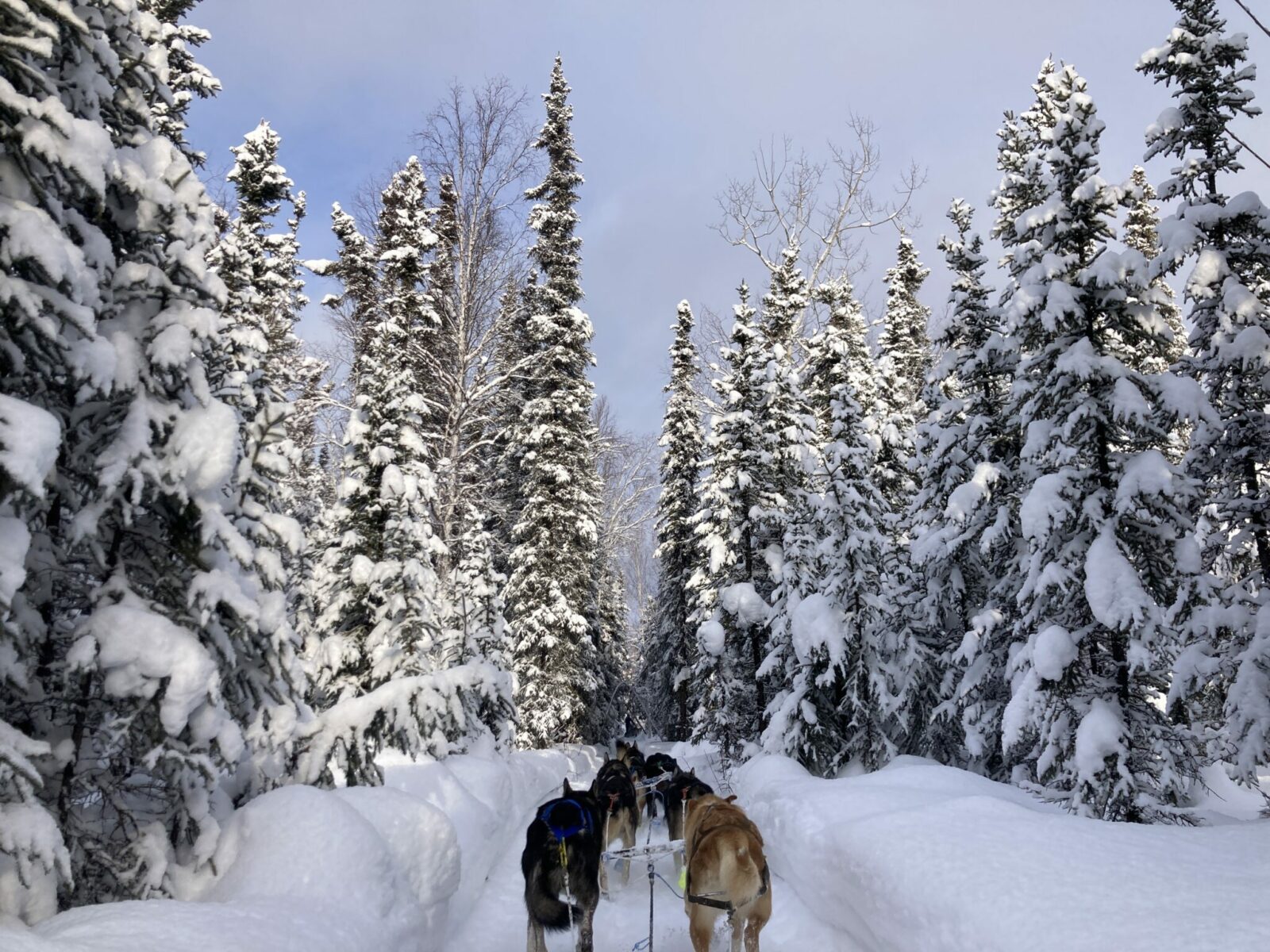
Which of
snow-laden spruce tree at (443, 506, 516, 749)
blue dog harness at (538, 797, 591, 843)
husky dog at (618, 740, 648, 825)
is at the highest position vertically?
snow-laden spruce tree at (443, 506, 516, 749)

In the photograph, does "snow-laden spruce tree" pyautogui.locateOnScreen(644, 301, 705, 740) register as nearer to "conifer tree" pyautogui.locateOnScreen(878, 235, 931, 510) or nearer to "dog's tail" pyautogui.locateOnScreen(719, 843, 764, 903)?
"conifer tree" pyautogui.locateOnScreen(878, 235, 931, 510)

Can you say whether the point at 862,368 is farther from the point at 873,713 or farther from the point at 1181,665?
the point at 1181,665

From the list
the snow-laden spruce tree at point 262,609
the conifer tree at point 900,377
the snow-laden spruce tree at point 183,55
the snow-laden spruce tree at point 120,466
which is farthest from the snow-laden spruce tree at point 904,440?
the snow-laden spruce tree at point 183,55

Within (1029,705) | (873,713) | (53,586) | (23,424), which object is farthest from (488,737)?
(23,424)

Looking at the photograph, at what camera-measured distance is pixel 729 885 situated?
6.01 meters

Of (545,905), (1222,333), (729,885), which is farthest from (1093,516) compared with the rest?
(545,905)

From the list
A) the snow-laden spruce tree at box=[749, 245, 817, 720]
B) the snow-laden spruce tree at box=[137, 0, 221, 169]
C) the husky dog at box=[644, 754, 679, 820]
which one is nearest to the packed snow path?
the husky dog at box=[644, 754, 679, 820]

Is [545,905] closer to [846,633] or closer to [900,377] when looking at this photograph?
[846,633]

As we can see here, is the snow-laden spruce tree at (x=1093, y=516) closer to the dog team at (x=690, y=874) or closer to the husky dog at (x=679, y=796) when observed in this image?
the husky dog at (x=679, y=796)

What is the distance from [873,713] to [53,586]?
13.7 metres

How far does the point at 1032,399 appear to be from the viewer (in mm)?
10375

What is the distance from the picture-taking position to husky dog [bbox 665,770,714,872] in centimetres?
1074

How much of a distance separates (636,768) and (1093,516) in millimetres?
10642

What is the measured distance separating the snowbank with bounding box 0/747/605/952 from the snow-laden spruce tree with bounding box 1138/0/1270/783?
9800 mm
